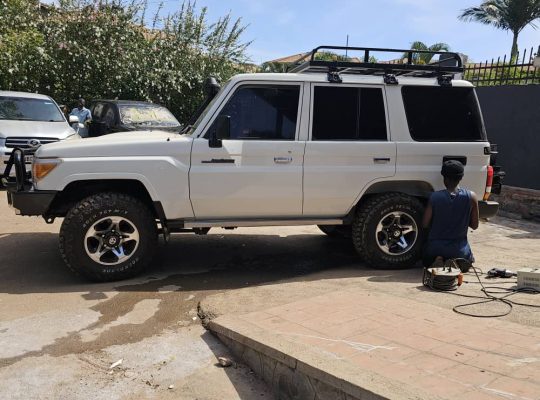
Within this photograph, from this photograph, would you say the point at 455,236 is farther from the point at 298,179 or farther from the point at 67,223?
the point at 67,223

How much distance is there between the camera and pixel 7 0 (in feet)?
49.1

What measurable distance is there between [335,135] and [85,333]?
312cm

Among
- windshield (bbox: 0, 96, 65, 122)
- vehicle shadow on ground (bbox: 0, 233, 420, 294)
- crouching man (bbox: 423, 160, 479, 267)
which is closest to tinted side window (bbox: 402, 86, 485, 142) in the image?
crouching man (bbox: 423, 160, 479, 267)

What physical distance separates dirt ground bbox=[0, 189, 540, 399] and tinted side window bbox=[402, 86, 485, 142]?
152cm

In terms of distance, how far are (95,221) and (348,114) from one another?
2827mm

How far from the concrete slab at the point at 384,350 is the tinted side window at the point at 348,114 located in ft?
6.34

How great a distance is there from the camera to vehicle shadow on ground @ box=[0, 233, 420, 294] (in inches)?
205

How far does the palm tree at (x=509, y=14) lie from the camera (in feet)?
92.8

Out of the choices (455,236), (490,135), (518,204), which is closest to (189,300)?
(455,236)

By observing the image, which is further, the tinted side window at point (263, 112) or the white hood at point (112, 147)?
the tinted side window at point (263, 112)

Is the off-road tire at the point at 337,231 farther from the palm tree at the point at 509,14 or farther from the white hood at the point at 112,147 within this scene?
the palm tree at the point at 509,14

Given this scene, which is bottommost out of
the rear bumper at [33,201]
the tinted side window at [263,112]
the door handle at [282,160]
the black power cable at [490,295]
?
the black power cable at [490,295]

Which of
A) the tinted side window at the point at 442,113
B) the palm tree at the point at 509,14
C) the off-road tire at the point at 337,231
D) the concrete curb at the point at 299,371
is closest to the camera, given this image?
the concrete curb at the point at 299,371

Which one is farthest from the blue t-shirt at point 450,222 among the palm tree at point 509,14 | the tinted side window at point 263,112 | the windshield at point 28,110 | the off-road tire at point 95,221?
the palm tree at point 509,14
